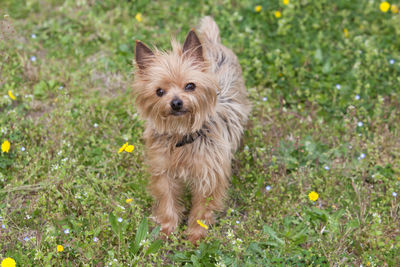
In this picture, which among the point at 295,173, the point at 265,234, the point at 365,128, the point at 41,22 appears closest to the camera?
the point at 265,234

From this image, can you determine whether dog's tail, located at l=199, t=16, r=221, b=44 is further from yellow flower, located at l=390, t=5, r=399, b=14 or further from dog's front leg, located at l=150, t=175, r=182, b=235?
yellow flower, located at l=390, t=5, r=399, b=14

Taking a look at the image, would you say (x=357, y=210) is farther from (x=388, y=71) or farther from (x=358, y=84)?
(x=388, y=71)

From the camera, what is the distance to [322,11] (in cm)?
612

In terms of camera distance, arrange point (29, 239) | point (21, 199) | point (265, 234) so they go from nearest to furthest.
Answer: point (29, 239) → point (265, 234) → point (21, 199)

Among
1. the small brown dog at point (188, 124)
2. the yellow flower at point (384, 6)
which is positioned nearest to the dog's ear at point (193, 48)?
the small brown dog at point (188, 124)

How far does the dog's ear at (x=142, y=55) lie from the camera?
3.55 m

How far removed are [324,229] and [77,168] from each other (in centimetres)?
224

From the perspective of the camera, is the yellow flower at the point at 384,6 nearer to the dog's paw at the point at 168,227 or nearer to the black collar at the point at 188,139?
the black collar at the point at 188,139

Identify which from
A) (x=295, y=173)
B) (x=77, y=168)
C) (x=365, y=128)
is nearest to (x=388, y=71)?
(x=365, y=128)

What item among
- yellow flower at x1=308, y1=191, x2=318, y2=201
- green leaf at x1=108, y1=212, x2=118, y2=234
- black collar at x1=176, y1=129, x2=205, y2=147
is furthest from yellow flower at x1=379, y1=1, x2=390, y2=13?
green leaf at x1=108, y1=212, x2=118, y2=234

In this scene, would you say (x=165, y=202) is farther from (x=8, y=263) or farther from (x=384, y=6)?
(x=384, y=6)

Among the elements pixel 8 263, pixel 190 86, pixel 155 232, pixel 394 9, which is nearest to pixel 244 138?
pixel 190 86

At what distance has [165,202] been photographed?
4008 millimetres

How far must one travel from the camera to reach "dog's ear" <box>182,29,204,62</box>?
355 cm
